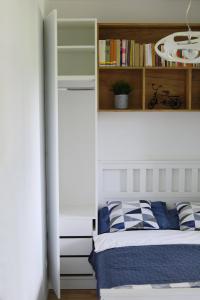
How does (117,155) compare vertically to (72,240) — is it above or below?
above

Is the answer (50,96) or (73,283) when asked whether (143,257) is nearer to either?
(73,283)

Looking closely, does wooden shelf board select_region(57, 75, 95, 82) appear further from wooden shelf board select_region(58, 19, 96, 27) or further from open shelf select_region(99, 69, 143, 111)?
wooden shelf board select_region(58, 19, 96, 27)

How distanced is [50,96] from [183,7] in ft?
5.22

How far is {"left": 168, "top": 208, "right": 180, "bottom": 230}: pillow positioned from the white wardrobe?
698 mm

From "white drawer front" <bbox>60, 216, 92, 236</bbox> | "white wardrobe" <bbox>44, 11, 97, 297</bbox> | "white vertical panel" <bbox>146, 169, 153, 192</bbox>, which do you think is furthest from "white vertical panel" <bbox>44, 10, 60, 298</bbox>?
"white vertical panel" <bbox>146, 169, 153, 192</bbox>

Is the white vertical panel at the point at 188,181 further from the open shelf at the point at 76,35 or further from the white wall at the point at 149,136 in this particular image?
the open shelf at the point at 76,35

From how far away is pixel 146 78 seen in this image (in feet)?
12.7

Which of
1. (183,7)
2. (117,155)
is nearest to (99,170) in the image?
(117,155)

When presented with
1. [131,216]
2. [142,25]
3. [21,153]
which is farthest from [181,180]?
[21,153]

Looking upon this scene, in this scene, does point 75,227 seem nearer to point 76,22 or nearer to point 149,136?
point 149,136

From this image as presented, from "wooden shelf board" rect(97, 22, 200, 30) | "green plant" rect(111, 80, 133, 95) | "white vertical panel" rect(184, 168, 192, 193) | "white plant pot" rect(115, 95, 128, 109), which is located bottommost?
"white vertical panel" rect(184, 168, 192, 193)

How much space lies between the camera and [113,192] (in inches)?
154

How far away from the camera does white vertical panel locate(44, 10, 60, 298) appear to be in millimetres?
3164

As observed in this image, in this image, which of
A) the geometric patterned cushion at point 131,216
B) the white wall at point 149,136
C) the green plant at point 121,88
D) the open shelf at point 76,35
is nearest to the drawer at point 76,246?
the geometric patterned cushion at point 131,216
